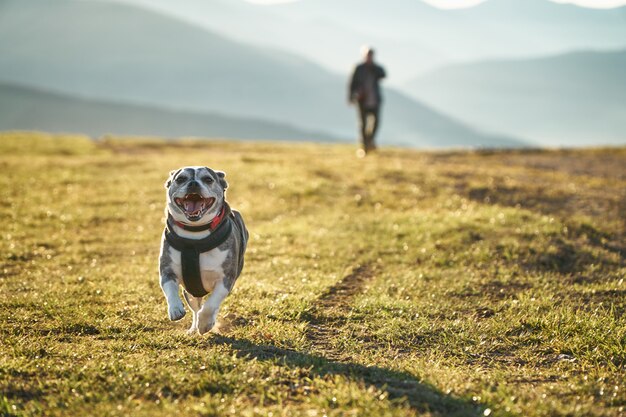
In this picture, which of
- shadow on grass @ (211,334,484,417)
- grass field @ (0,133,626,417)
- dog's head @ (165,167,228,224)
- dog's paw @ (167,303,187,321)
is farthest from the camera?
dog's head @ (165,167,228,224)

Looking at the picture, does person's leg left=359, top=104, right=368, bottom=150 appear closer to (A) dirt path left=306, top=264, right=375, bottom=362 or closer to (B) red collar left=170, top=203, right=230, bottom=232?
(A) dirt path left=306, top=264, right=375, bottom=362

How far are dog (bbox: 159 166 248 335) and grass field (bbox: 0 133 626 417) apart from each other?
0.52m

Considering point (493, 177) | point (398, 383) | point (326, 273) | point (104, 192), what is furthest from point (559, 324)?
point (104, 192)

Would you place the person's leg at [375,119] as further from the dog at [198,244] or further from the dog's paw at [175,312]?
the dog's paw at [175,312]

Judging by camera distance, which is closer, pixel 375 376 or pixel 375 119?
pixel 375 376

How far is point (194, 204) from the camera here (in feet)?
22.2

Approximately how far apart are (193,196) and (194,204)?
0.10 m

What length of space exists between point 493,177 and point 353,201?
5612 millimetres

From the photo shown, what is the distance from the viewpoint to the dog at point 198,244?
6.64 metres

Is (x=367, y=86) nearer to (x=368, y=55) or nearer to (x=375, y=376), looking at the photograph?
(x=368, y=55)

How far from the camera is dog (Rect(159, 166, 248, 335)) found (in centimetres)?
664

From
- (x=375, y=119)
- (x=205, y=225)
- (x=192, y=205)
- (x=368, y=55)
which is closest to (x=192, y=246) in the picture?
(x=205, y=225)

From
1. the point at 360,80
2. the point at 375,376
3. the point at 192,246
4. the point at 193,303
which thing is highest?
the point at 360,80

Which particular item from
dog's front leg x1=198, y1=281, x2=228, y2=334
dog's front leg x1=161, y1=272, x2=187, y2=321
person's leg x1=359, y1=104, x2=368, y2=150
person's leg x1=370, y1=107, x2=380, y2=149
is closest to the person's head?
person's leg x1=359, y1=104, x2=368, y2=150
